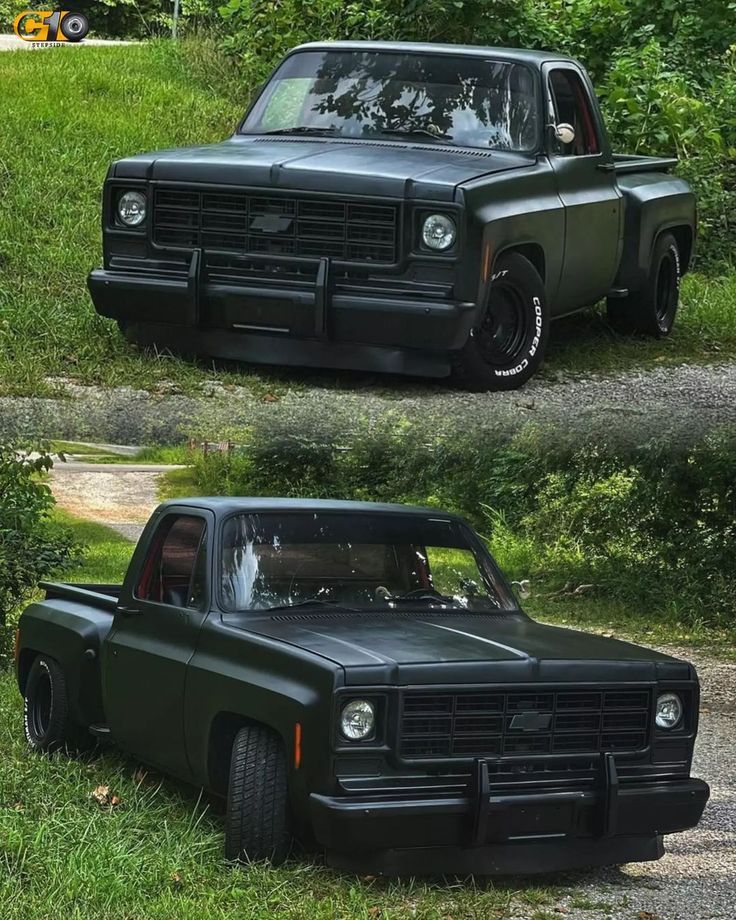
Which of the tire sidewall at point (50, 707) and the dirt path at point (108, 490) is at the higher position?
the dirt path at point (108, 490)

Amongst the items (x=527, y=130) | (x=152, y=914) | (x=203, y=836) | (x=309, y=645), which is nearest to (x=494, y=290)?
(x=527, y=130)

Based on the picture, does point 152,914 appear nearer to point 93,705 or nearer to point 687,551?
point 93,705

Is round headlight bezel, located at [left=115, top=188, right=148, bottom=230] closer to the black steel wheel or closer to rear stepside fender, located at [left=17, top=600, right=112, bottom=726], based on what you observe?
rear stepside fender, located at [left=17, top=600, right=112, bottom=726]

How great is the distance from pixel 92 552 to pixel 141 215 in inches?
233

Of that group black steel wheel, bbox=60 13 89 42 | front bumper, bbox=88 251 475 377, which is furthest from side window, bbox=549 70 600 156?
black steel wheel, bbox=60 13 89 42

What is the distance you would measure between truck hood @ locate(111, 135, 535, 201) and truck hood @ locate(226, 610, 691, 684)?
1.75 metres

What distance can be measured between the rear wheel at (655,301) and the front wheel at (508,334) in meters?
1.49

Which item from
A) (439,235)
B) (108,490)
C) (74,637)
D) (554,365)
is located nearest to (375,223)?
(439,235)

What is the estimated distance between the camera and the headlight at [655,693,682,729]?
596 cm

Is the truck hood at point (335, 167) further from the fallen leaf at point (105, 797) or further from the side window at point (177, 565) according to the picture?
the fallen leaf at point (105, 797)

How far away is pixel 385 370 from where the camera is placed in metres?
6.41

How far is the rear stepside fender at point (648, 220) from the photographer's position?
8.96m

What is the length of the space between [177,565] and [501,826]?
6.13 ft

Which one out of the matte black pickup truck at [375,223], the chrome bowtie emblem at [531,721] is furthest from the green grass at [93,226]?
the chrome bowtie emblem at [531,721]
